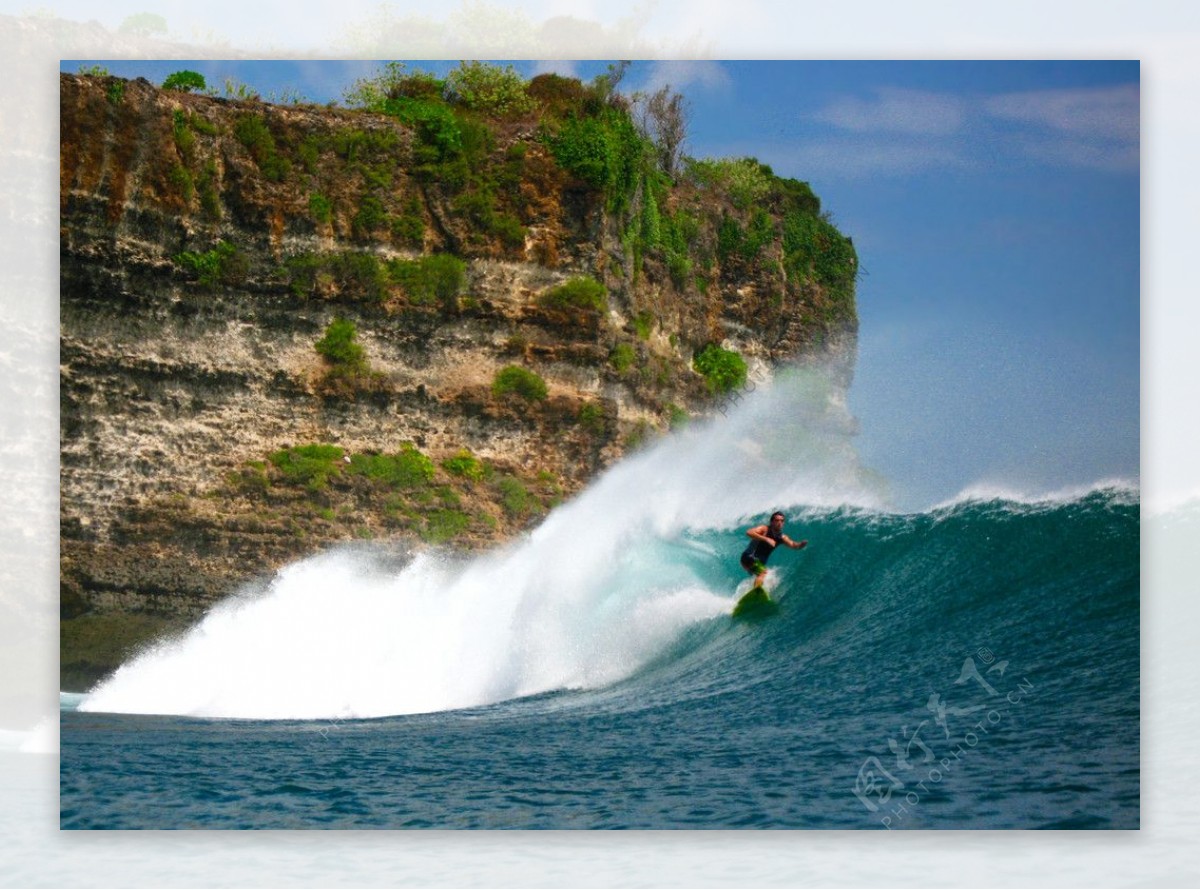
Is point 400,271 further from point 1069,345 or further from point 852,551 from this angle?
point 1069,345

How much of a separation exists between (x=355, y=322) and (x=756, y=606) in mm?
3828

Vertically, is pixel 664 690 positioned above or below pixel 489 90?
below

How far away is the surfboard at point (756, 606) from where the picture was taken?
939 cm

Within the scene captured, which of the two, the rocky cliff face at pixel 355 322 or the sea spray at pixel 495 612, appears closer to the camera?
the sea spray at pixel 495 612

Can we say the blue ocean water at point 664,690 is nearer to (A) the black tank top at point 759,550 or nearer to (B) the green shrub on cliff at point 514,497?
(A) the black tank top at point 759,550

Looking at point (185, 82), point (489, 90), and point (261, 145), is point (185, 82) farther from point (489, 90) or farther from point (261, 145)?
point (489, 90)

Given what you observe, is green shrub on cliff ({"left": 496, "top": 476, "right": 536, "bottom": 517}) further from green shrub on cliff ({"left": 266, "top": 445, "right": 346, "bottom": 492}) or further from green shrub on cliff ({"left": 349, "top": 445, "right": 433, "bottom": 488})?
green shrub on cliff ({"left": 266, "top": 445, "right": 346, "bottom": 492})

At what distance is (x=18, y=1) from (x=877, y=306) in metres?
5.50

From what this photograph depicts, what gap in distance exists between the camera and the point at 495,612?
9.66m

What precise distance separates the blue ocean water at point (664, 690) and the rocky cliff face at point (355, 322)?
0.64 m

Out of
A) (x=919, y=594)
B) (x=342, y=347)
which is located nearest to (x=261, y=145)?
(x=342, y=347)

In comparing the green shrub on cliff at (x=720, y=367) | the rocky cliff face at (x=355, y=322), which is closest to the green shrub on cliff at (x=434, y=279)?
the rocky cliff face at (x=355, y=322)

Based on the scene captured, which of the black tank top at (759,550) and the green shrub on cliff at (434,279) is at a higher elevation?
the green shrub on cliff at (434,279)

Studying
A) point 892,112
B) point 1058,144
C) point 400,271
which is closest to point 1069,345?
point 1058,144
